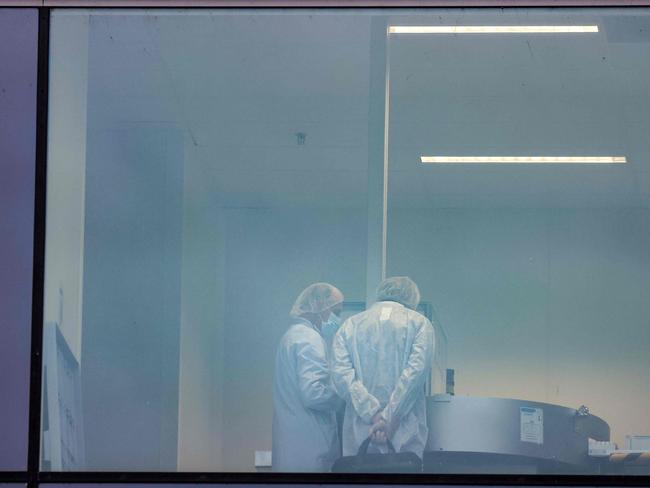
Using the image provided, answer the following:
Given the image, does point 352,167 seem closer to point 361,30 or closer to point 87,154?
point 361,30

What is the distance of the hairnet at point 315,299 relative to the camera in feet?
10.9

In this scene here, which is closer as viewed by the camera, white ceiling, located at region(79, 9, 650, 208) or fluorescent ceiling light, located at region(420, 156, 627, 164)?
white ceiling, located at region(79, 9, 650, 208)

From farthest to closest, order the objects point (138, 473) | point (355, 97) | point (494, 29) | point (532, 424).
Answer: point (355, 97), point (494, 29), point (532, 424), point (138, 473)

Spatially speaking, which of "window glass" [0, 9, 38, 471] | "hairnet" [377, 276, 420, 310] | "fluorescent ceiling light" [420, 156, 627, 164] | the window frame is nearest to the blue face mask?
"hairnet" [377, 276, 420, 310]

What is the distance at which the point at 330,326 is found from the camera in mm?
3430

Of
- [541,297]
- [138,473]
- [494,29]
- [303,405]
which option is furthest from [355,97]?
[138,473]

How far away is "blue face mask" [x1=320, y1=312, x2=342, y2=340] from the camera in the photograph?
11.0 feet

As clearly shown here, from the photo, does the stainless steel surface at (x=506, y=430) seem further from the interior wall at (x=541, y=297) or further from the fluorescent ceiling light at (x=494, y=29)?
the fluorescent ceiling light at (x=494, y=29)

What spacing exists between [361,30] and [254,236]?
2.28 ft

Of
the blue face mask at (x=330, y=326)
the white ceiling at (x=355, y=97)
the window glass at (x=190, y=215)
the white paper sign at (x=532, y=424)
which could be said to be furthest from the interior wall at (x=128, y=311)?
the white paper sign at (x=532, y=424)

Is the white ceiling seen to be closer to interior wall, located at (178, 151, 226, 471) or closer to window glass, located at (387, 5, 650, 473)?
window glass, located at (387, 5, 650, 473)

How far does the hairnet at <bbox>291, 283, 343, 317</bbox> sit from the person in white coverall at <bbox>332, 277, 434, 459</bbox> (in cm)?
12

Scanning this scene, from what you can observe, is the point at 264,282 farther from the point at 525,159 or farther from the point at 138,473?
the point at 525,159

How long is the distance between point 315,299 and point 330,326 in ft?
0.43
